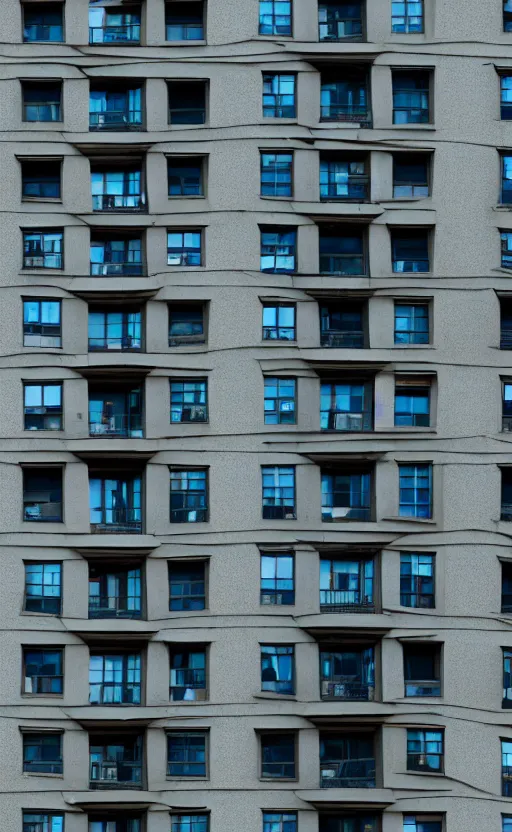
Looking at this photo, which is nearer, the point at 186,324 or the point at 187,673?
the point at 187,673

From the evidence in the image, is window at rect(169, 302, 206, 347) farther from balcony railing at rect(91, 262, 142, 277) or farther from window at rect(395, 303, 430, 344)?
window at rect(395, 303, 430, 344)

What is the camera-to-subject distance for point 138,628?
53812 mm

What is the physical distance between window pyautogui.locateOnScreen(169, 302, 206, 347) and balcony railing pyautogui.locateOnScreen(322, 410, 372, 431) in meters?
4.18

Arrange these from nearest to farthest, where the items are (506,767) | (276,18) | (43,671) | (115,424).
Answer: (506,767) → (43,671) → (115,424) → (276,18)

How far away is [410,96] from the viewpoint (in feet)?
→ 185

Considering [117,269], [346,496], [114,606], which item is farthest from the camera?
[117,269]

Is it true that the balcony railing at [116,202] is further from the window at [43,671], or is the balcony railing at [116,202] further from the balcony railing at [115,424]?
the window at [43,671]

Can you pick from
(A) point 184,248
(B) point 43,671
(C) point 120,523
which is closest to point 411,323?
(A) point 184,248

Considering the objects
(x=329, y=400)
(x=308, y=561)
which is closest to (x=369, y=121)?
(x=329, y=400)

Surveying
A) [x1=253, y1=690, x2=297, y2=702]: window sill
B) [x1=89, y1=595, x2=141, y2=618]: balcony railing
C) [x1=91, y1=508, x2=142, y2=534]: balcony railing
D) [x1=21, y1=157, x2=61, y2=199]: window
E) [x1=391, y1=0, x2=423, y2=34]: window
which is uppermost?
[x1=391, y1=0, x2=423, y2=34]: window

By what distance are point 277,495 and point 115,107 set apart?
12151 millimetres

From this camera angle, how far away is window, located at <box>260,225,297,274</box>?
55562mm

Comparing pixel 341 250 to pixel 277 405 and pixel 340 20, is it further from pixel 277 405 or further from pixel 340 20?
pixel 340 20

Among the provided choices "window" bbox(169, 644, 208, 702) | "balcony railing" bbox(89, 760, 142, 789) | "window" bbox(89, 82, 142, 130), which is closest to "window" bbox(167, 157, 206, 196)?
"window" bbox(89, 82, 142, 130)
